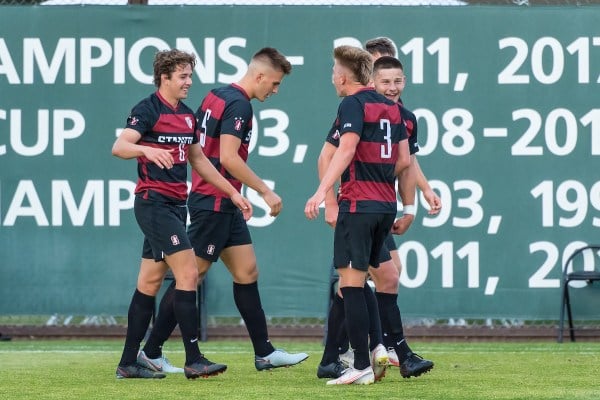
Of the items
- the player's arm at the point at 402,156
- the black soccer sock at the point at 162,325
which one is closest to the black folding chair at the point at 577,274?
the player's arm at the point at 402,156

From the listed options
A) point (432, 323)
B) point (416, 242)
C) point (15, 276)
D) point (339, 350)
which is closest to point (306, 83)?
point (416, 242)

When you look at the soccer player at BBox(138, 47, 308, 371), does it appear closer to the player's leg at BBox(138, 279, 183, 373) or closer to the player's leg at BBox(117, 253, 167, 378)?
the player's leg at BBox(138, 279, 183, 373)

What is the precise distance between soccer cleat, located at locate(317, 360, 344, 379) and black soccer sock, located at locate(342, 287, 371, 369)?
52cm

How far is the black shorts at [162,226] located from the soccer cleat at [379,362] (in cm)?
116

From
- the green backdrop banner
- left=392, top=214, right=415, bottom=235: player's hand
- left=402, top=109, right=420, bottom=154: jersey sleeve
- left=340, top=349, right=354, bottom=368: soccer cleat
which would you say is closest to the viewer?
left=392, top=214, right=415, bottom=235: player's hand

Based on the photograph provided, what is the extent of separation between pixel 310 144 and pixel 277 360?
309 centimetres

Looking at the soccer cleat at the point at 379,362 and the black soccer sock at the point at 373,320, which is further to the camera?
the black soccer sock at the point at 373,320

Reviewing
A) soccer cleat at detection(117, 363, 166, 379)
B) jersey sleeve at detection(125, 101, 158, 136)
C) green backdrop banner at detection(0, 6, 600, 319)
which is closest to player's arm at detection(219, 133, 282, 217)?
jersey sleeve at detection(125, 101, 158, 136)

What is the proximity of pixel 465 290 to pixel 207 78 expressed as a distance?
2677 mm

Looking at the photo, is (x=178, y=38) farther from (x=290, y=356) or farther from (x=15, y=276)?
(x=290, y=356)

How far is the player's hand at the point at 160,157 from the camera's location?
639 centimetres

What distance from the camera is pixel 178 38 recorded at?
33.6ft

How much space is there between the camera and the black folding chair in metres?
9.86

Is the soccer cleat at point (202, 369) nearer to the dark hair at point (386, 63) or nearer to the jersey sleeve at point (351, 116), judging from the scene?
the jersey sleeve at point (351, 116)
